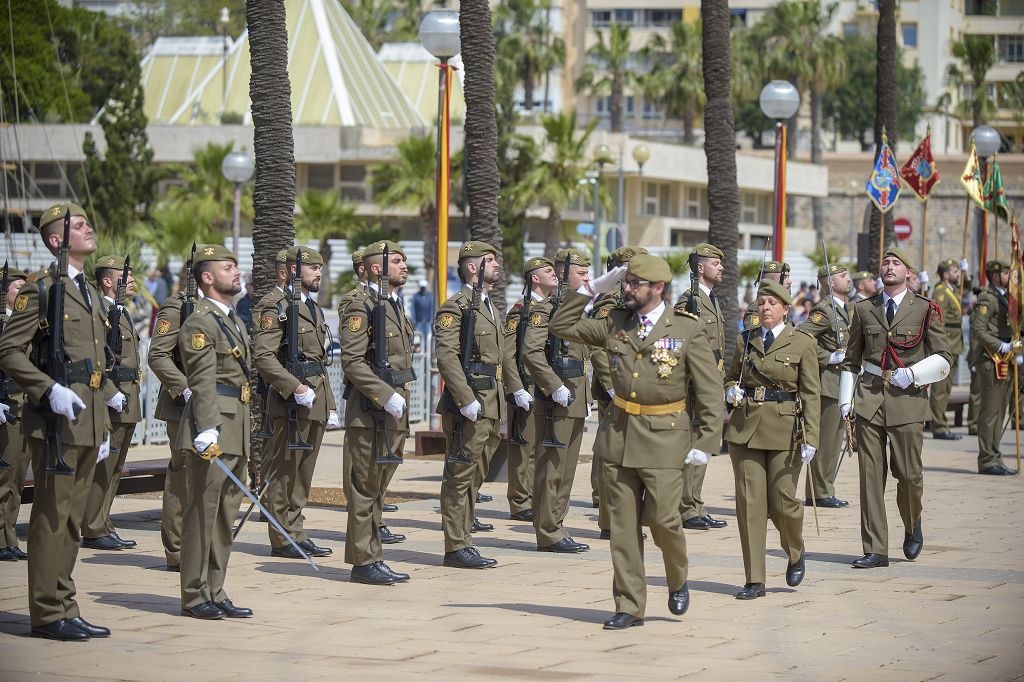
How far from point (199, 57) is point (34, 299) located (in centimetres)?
6256

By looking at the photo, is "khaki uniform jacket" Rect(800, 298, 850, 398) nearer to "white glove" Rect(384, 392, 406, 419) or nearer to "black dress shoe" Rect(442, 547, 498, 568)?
"black dress shoe" Rect(442, 547, 498, 568)

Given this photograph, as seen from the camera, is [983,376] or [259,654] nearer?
[259,654]

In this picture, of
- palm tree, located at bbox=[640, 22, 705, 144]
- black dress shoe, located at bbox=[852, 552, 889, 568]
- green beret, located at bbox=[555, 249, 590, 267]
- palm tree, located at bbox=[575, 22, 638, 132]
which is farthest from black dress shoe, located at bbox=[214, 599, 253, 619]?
palm tree, located at bbox=[575, 22, 638, 132]

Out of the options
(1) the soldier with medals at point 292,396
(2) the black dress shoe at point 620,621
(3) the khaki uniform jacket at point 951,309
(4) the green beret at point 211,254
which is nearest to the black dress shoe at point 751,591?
(2) the black dress shoe at point 620,621

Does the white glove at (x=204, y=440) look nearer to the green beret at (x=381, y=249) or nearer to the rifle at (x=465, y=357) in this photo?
the green beret at (x=381, y=249)

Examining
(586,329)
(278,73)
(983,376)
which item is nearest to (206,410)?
(586,329)

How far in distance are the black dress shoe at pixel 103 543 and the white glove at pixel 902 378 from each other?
19.4 ft

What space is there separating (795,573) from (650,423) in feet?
6.79

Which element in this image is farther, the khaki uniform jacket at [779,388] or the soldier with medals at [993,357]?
the soldier with medals at [993,357]

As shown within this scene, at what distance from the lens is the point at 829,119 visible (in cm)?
9562

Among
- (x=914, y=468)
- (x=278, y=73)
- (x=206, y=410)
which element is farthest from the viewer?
(x=278, y=73)

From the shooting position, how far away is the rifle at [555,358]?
12.5 meters

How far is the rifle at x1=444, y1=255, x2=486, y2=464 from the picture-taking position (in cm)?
1146

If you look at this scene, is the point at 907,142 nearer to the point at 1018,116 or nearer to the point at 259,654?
the point at 1018,116
